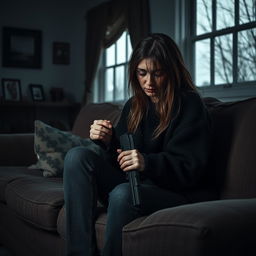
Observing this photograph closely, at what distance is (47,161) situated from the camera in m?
2.64

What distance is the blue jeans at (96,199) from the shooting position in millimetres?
1479

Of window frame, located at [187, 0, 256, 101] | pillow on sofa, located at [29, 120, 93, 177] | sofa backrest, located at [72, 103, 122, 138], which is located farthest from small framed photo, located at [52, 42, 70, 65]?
pillow on sofa, located at [29, 120, 93, 177]

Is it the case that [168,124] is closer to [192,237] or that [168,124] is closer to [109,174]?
[109,174]

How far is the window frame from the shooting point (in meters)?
3.04

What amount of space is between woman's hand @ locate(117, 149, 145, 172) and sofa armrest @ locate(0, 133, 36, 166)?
1.68m

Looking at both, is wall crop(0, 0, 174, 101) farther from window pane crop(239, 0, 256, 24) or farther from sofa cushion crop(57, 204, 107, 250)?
sofa cushion crop(57, 204, 107, 250)

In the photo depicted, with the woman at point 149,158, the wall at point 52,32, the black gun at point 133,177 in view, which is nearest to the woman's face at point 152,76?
the woman at point 149,158

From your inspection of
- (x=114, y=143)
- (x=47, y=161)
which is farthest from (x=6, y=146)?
(x=114, y=143)

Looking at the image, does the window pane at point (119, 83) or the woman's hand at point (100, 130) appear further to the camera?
the window pane at point (119, 83)

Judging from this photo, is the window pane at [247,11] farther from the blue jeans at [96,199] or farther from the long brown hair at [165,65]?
the blue jeans at [96,199]

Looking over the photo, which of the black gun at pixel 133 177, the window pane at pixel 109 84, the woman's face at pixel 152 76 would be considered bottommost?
the black gun at pixel 133 177

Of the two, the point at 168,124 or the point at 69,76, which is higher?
the point at 69,76

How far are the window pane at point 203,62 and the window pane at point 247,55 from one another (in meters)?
0.35

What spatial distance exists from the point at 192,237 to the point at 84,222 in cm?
56
